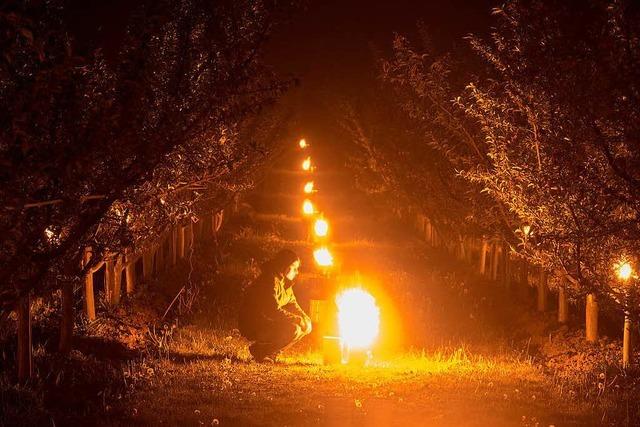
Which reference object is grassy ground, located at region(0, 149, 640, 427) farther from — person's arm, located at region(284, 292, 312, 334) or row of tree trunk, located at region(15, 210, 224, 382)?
person's arm, located at region(284, 292, 312, 334)

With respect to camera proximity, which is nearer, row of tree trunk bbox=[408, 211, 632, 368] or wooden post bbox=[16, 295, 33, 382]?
wooden post bbox=[16, 295, 33, 382]

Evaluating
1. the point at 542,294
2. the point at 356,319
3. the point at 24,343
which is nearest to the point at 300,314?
the point at 356,319

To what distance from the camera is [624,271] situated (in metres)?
11.2

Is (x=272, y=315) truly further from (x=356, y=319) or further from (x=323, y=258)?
(x=323, y=258)

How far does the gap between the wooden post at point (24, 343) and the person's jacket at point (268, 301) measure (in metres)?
3.60

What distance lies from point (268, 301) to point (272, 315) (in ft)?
0.82

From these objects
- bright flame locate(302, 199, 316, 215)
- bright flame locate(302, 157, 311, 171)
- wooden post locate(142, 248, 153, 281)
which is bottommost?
wooden post locate(142, 248, 153, 281)

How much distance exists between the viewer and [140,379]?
10570mm

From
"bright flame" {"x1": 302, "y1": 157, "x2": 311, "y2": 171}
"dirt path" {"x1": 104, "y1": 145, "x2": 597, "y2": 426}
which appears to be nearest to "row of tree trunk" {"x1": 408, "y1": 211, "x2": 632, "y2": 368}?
"dirt path" {"x1": 104, "y1": 145, "x2": 597, "y2": 426}

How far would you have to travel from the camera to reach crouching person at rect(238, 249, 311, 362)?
41.6ft

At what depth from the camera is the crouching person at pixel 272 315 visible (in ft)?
41.6

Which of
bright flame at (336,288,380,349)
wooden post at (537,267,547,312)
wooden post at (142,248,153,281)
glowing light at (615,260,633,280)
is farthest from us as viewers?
wooden post at (142,248,153,281)

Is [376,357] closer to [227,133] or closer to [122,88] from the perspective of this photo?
[227,133]

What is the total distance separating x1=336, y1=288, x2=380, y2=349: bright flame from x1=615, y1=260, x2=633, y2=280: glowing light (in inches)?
153
